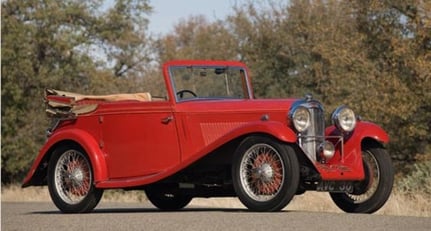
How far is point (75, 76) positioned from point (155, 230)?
28.1m

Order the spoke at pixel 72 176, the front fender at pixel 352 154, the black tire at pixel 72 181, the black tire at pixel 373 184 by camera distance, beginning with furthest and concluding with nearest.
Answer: the spoke at pixel 72 176
the black tire at pixel 72 181
the black tire at pixel 373 184
the front fender at pixel 352 154

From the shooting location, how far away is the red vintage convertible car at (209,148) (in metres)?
11.2

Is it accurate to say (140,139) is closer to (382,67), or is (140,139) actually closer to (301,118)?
(301,118)

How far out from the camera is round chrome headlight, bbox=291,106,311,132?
1139 centimetres

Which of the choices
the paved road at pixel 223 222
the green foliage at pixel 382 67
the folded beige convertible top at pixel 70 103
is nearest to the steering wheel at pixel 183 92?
the folded beige convertible top at pixel 70 103

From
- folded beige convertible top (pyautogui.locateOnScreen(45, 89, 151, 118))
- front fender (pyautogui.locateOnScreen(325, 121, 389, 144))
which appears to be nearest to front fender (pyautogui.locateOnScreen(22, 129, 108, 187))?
folded beige convertible top (pyautogui.locateOnScreen(45, 89, 151, 118))

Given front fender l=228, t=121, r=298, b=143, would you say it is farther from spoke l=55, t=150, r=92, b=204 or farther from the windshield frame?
spoke l=55, t=150, r=92, b=204

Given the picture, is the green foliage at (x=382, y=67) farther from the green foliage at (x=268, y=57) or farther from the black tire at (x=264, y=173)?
the black tire at (x=264, y=173)

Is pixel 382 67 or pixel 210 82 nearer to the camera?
pixel 210 82

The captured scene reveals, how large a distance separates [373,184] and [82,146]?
3.60 metres

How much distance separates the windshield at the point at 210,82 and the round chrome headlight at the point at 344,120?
5.96 feet

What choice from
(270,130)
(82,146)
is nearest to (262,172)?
(270,130)

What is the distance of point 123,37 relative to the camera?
3994cm

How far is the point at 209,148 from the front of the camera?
38.1 ft
